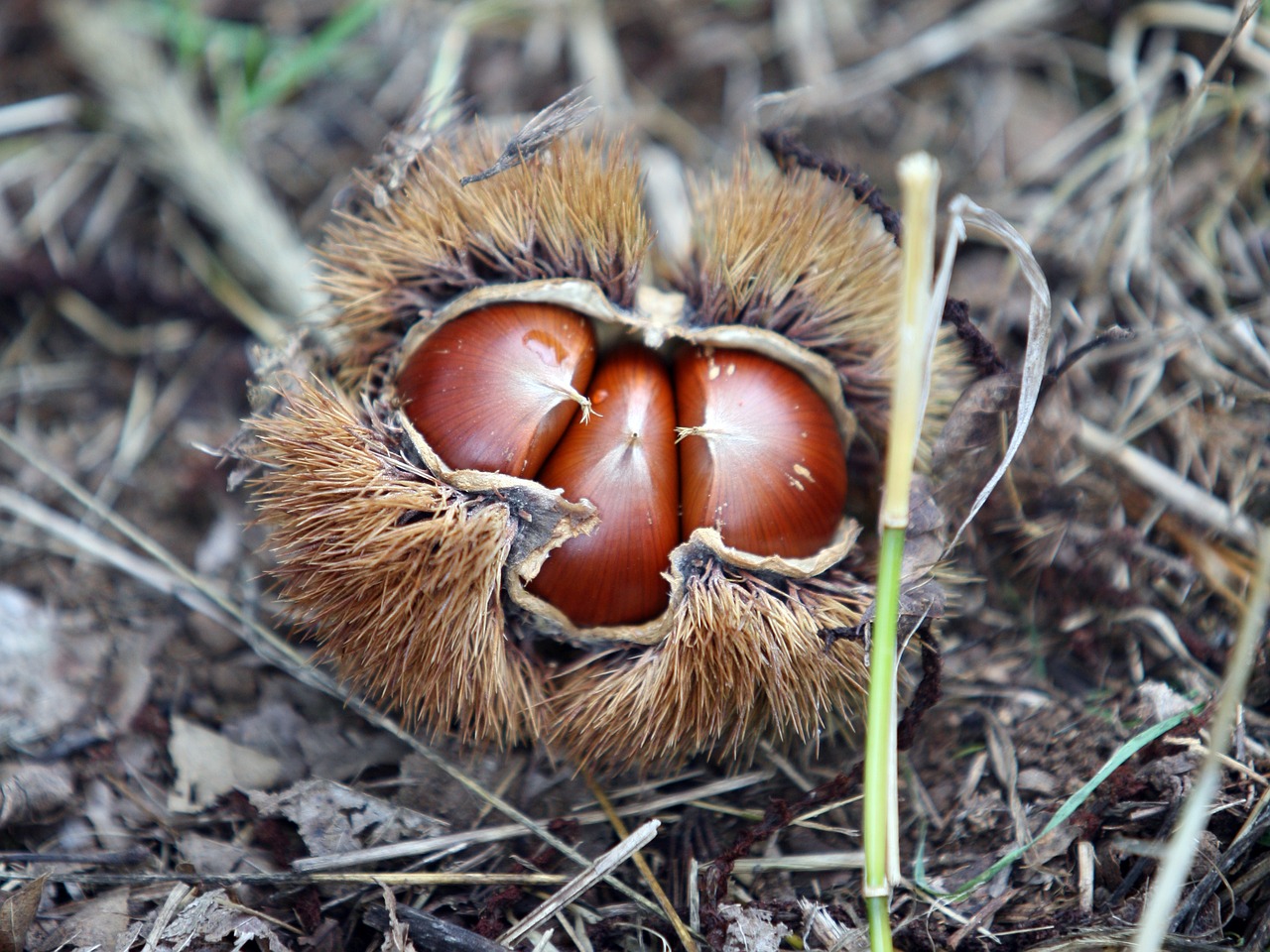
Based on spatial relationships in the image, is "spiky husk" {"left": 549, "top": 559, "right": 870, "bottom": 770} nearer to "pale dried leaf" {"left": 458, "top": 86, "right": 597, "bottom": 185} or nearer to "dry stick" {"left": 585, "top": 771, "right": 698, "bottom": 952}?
"dry stick" {"left": 585, "top": 771, "right": 698, "bottom": 952}

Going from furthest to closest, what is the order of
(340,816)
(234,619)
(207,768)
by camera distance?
(234,619), (207,768), (340,816)

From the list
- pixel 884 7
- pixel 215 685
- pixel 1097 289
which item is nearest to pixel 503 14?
pixel 884 7

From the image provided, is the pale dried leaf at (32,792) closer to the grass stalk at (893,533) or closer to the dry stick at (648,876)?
the dry stick at (648,876)

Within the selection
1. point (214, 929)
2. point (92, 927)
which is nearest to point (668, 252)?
point (214, 929)

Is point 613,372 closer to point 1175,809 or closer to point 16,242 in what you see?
point 1175,809

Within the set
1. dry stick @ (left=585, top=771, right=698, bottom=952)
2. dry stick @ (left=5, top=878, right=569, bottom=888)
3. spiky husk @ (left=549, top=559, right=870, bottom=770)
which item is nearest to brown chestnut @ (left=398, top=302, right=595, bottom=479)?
spiky husk @ (left=549, top=559, right=870, bottom=770)

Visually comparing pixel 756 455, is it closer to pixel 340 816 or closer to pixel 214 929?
pixel 340 816
